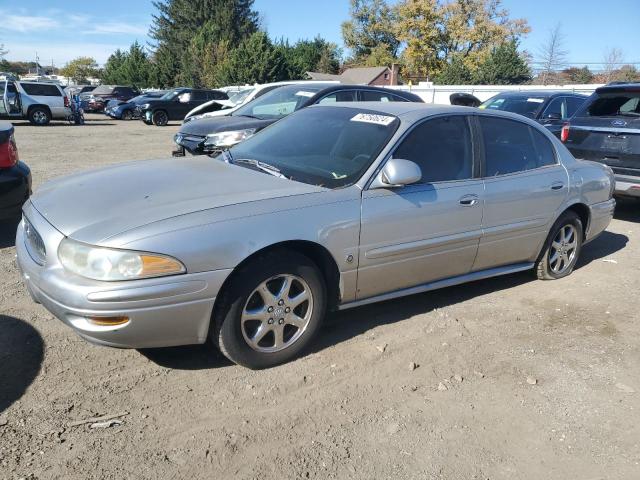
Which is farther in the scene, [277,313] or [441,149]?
[441,149]

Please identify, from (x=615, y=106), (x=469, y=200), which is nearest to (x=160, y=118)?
(x=615, y=106)

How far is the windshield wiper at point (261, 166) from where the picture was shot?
3783 millimetres

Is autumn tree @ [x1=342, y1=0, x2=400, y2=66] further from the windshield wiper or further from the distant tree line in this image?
the windshield wiper

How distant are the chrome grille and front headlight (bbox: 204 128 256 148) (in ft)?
15.5

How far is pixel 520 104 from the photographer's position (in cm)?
1066

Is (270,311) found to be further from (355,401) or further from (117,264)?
(117,264)

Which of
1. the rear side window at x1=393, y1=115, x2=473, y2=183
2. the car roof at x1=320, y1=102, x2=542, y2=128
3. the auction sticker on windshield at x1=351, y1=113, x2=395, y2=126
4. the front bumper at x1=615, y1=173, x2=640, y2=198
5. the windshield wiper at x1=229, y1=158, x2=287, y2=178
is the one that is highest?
the car roof at x1=320, y1=102, x2=542, y2=128

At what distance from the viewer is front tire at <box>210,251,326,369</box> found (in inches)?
121

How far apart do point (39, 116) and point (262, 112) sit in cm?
1666

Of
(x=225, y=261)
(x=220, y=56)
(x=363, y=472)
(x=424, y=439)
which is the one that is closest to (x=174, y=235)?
(x=225, y=261)

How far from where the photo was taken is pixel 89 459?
2494mm

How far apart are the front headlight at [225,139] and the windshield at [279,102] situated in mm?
834

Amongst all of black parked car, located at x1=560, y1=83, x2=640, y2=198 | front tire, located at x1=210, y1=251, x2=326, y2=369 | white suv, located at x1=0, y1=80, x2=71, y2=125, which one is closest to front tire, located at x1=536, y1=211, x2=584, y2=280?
black parked car, located at x1=560, y1=83, x2=640, y2=198

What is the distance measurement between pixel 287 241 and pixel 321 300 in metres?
0.50
